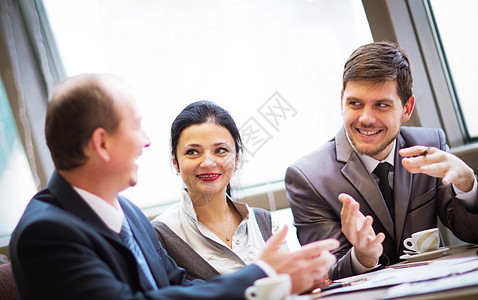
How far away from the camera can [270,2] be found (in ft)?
9.23

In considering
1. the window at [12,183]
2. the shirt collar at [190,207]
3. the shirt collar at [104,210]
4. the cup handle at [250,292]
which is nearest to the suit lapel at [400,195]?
the shirt collar at [190,207]

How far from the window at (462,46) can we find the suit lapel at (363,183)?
3.16ft

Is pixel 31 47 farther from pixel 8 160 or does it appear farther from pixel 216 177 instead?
pixel 216 177

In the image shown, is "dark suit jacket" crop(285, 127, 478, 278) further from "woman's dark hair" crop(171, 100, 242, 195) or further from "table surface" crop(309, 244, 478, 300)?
"woman's dark hair" crop(171, 100, 242, 195)

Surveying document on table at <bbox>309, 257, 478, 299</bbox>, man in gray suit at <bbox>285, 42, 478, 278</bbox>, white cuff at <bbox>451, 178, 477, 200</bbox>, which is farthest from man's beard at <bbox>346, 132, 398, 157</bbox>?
document on table at <bbox>309, 257, 478, 299</bbox>

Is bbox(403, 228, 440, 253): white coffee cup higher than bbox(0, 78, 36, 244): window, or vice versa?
bbox(0, 78, 36, 244): window

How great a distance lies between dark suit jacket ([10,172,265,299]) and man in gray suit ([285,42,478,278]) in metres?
0.84

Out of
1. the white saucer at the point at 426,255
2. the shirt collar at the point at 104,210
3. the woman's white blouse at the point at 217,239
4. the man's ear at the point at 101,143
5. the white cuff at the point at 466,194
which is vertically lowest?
the white saucer at the point at 426,255

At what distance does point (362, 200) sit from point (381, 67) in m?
0.53

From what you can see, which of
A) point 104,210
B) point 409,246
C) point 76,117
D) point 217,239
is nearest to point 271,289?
point 104,210

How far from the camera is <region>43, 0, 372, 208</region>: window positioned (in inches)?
109

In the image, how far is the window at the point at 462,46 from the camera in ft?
8.28

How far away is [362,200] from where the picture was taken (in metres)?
1.94

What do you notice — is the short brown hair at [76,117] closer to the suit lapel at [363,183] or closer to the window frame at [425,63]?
the suit lapel at [363,183]
